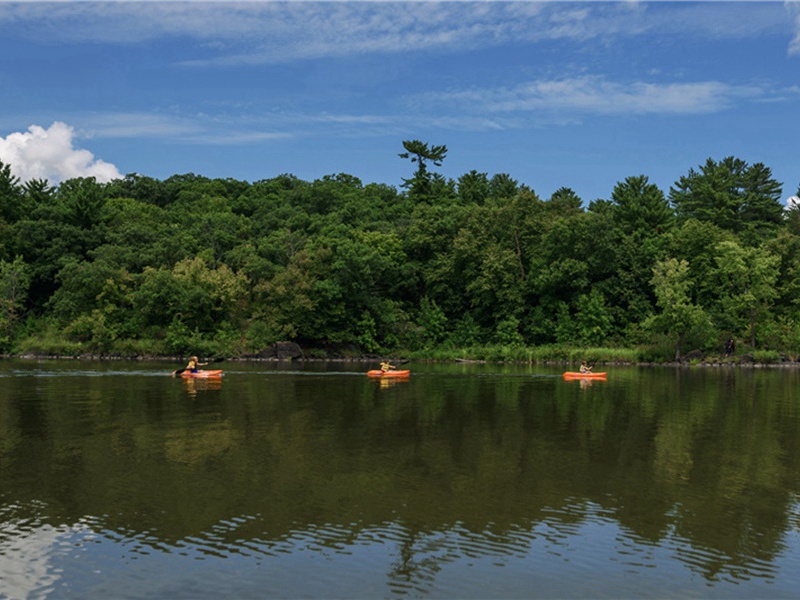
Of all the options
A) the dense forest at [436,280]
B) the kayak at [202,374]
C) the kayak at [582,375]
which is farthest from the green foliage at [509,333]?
the kayak at [202,374]

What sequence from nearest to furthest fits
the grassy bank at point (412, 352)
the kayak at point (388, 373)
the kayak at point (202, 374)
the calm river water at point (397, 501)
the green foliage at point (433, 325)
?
the calm river water at point (397, 501) → the kayak at point (202, 374) → the kayak at point (388, 373) → the grassy bank at point (412, 352) → the green foliage at point (433, 325)

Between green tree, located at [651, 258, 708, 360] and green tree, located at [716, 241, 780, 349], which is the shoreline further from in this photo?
green tree, located at [716, 241, 780, 349]

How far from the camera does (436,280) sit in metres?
76.9

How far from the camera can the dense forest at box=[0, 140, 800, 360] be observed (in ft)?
217

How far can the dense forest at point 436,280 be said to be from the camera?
66.0m

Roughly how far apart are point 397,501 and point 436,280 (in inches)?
2442

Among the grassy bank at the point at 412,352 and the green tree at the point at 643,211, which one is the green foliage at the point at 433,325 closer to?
the grassy bank at the point at 412,352

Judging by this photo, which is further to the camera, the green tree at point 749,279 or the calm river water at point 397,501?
the green tree at point 749,279

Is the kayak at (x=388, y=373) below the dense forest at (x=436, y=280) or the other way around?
below

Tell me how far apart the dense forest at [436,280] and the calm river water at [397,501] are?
1458 inches

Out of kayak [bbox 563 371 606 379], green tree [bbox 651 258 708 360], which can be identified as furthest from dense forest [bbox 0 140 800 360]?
kayak [bbox 563 371 606 379]

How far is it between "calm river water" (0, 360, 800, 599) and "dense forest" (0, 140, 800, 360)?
1458 inches

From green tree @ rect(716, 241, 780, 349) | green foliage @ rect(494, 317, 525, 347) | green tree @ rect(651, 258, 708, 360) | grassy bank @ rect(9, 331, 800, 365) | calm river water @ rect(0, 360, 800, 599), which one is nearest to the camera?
calm river water @ rect(0, 360, 800, 599)

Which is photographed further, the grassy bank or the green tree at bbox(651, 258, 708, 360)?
the grassy bank
